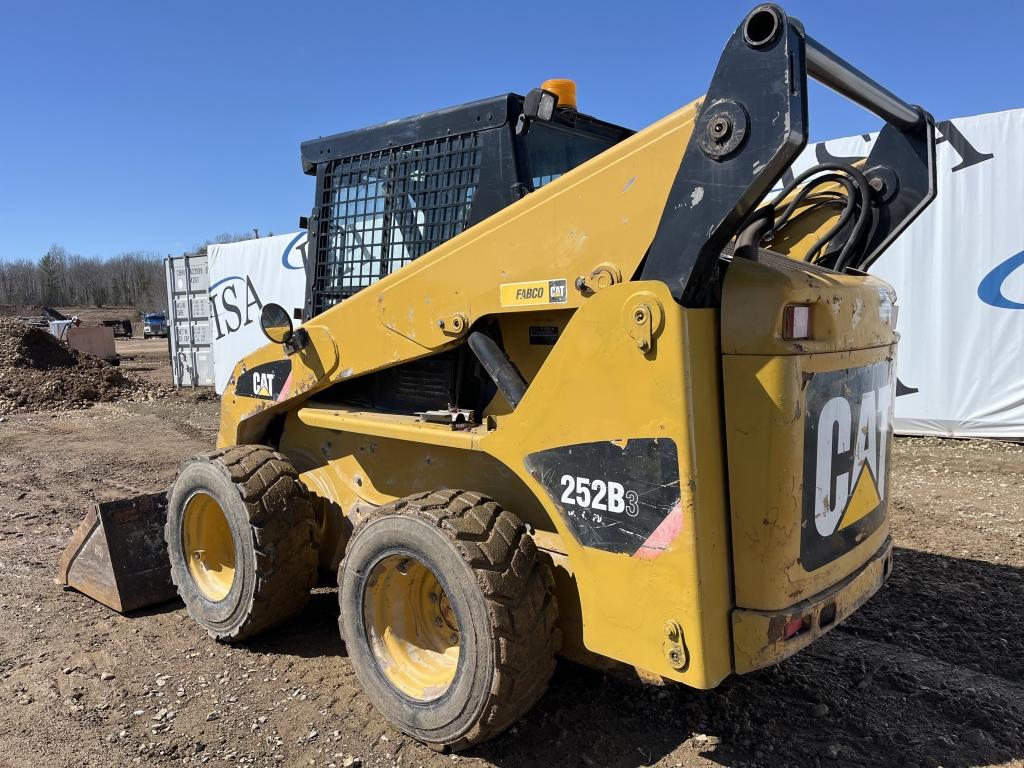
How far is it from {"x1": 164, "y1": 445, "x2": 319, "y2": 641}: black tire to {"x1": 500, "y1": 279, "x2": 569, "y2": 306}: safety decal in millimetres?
1656

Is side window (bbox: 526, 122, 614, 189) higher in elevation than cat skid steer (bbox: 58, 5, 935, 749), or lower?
higher

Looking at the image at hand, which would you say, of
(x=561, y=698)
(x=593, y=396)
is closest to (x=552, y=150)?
(x=593, y=396)

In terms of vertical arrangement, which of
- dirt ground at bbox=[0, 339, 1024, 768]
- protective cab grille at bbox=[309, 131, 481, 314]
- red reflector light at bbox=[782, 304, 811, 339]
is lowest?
dirt ground at bbox=[0, 339, 1024, 768]

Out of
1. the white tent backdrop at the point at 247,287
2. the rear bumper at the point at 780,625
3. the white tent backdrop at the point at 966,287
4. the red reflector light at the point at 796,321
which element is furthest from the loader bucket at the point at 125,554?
the white tent backdrop at the point at 247,287

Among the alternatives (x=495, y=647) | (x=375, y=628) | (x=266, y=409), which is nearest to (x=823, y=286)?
(x=495, y=647)

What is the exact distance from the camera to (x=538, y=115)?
119 inches

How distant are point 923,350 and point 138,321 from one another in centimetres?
5718

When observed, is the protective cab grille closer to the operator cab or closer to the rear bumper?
the operator cab

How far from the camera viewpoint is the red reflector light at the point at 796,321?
7.43 feet

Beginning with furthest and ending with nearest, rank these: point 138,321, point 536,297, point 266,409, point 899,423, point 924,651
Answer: point 138,321
point 899,423
point 266,409
point 924,651
point 536,297

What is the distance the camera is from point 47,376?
14.7 meters

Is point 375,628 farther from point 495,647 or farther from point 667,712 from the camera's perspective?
point 667,712

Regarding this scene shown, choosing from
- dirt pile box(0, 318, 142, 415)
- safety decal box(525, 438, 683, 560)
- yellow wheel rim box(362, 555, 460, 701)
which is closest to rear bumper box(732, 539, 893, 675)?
safety decal box(525, 438, 683, 560)

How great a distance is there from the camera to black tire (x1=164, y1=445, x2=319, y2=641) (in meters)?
3.56
